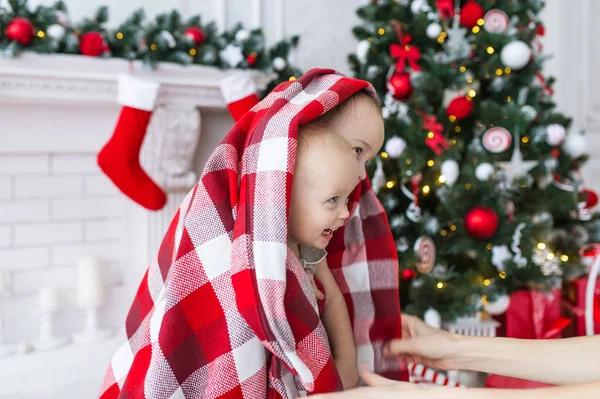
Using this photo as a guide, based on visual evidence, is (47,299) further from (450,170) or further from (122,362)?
(450,170)

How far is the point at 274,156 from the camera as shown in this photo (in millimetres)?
945

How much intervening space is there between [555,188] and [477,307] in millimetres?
626

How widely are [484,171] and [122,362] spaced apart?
61.1 inches

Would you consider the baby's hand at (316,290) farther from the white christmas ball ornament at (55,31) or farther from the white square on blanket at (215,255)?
the white christmas ball ornament at (55,31)

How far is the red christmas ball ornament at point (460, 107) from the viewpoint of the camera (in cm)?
221

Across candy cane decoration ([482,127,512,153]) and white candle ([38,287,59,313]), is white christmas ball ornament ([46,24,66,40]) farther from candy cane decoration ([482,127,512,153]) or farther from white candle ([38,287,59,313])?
candy cane decoration ([482,127,512,153])

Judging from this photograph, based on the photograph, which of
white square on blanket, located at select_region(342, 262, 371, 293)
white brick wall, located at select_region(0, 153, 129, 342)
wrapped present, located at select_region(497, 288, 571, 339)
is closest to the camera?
white square on blanket, located at select_region(342, 262, 371, 293)

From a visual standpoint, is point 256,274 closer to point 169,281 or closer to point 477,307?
point 169,281

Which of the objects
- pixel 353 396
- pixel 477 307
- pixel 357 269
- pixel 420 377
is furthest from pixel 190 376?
pixel 477 307

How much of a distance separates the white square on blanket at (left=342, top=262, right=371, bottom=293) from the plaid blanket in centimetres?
29

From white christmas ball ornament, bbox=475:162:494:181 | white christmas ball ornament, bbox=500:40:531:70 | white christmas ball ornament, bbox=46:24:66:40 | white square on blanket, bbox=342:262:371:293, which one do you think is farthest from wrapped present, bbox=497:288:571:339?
white christmas ball ornament, bbox=46:24:66:40

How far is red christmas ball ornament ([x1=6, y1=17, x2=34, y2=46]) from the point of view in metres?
1.81

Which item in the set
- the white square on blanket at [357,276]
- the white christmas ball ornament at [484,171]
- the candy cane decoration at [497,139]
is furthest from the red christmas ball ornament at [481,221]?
the white square on blanket at [357,276]

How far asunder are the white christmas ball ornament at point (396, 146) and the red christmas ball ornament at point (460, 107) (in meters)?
0.24
